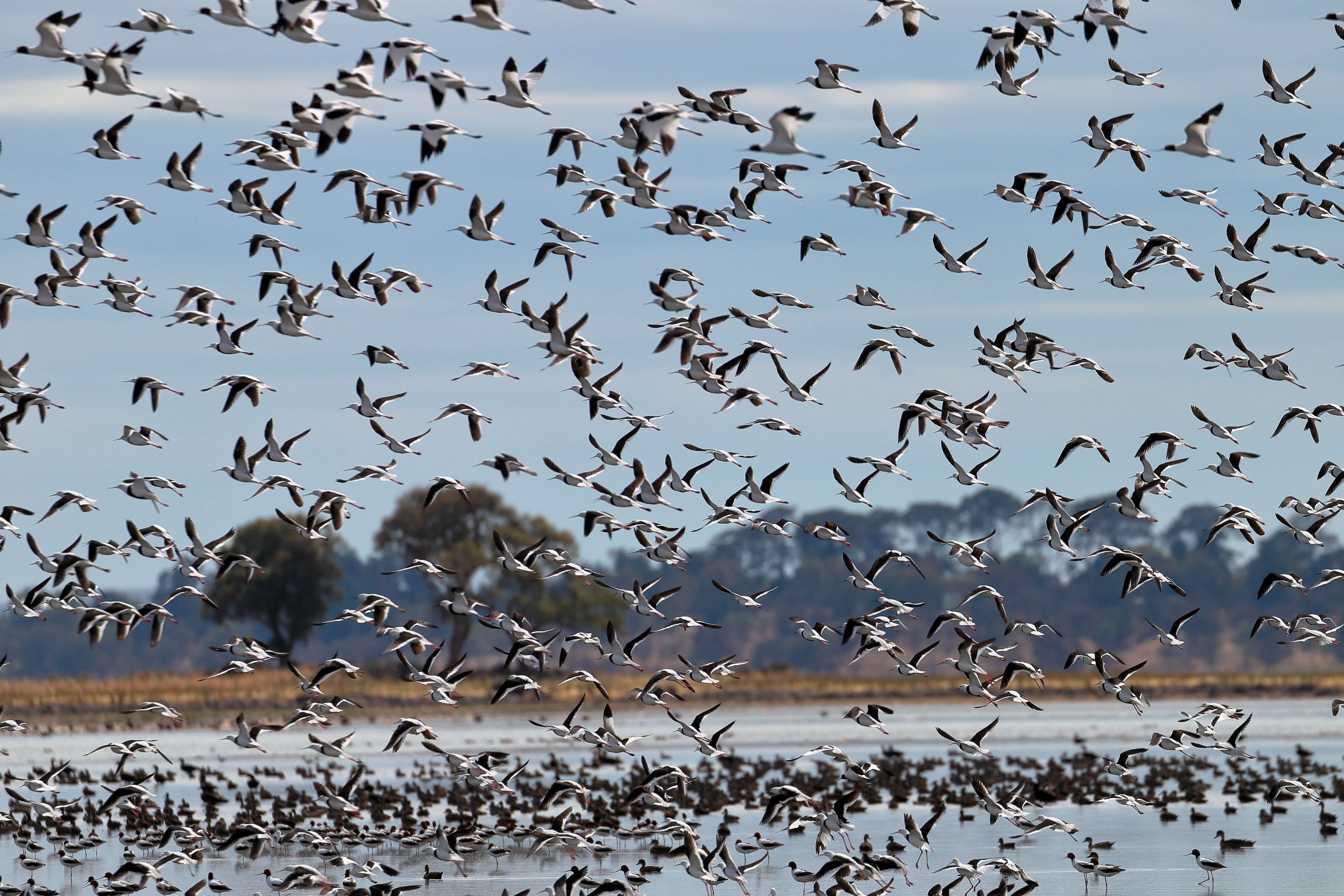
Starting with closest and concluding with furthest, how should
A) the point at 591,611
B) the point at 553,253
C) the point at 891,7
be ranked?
the point at 891,7 → the point at 553,253 → the point at 591,611

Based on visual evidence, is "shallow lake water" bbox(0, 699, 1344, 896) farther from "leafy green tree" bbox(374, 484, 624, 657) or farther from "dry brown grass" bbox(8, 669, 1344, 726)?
"leafy green tree" bbox(374, 484, 624, 657)

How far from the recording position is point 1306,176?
106ft

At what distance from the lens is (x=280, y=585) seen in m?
96.8

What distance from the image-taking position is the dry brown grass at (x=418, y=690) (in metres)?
68.1

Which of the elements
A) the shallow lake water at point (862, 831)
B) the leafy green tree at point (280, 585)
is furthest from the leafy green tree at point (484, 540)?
the shallow lake water at point (862, 831)

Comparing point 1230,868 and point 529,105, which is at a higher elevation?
point 529,105

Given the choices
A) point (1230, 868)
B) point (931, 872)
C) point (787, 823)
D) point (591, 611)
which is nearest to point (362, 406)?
point (787, 823)

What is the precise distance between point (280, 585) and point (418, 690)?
73.7 feet

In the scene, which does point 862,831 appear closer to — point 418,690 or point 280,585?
point 418,690

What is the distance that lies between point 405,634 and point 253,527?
2725 inches

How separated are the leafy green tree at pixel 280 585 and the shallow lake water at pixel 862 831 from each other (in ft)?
111

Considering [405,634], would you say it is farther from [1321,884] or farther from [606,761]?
[606,761]

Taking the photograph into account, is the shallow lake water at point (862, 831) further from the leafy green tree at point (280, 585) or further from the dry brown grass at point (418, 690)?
the leafy green tree at point (280, 585)

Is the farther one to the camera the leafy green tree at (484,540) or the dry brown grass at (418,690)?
the leafy green tree at (484,540)
